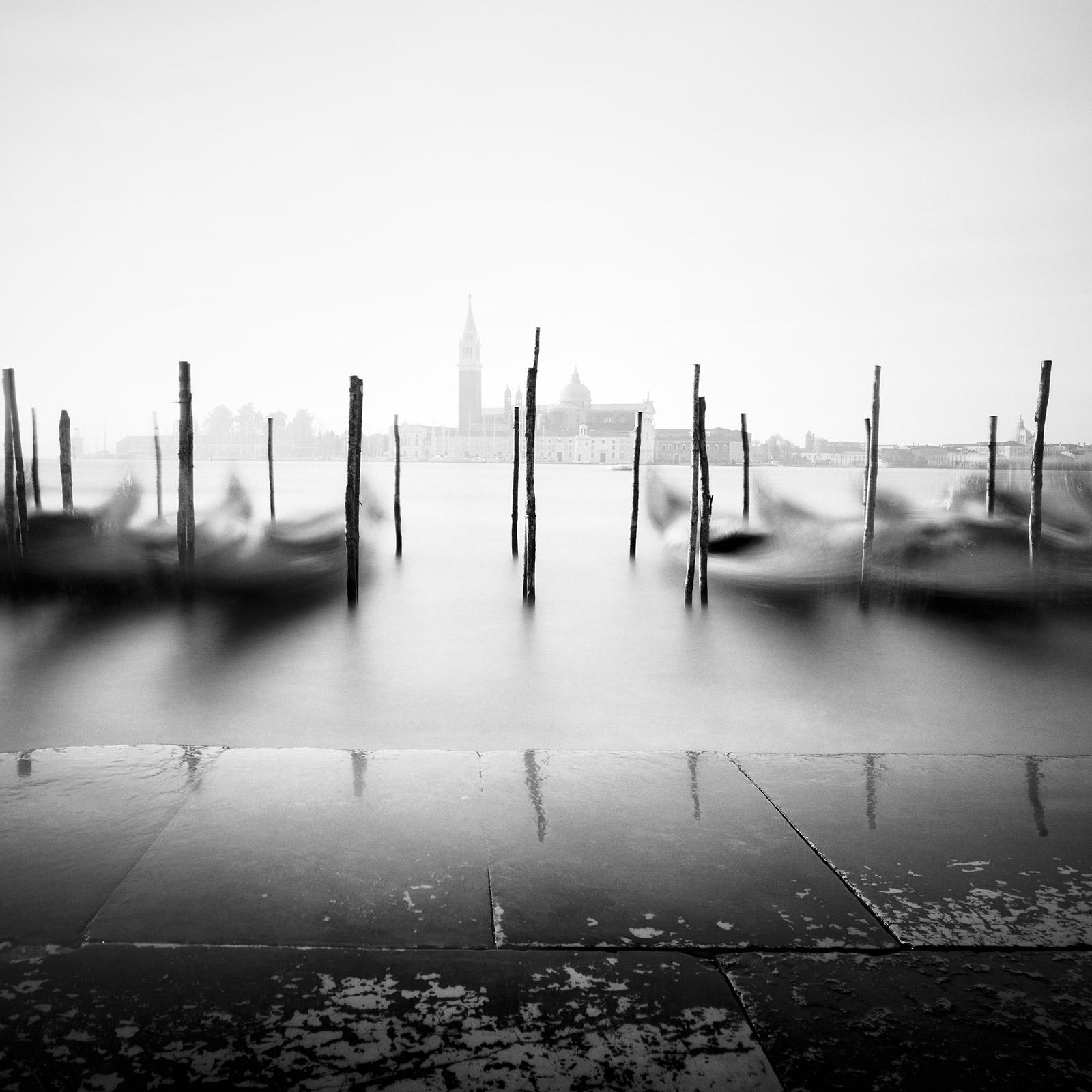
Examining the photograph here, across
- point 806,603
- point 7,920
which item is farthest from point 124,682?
point 806,603

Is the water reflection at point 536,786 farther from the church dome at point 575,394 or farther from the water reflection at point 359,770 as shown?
the church dome at point 575,394

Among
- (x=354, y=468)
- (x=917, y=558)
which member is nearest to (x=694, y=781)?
(x=354, y=468)

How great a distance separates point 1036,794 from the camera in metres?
2.01

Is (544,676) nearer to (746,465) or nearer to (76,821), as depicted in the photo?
(76,821)

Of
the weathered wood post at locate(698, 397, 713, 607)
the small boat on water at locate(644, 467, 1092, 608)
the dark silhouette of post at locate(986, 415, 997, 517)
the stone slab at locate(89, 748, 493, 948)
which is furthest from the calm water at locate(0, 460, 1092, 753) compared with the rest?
the dark silhouette of post at locate(986, 415, 997, 517)

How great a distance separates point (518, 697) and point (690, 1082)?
4.16 m

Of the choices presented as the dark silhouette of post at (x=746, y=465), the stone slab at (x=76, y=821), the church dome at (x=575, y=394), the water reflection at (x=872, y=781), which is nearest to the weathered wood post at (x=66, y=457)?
the dark silhouette of post at (x=746, y=465)

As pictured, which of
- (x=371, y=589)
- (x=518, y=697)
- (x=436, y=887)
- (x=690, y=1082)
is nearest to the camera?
(x=690, y=1082)

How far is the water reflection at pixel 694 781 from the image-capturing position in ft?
6.18

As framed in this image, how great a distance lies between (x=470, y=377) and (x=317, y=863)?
105401 mm

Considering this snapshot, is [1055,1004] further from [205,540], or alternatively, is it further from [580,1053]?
[205,540]

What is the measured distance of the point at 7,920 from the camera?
4.48 ft

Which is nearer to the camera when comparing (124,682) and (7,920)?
(7,920)

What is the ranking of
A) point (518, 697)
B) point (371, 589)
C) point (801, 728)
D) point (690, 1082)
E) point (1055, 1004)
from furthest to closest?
point (371, 589)
point (518, 697)
point (801, 728)
point (1055, 1004)
point (690, 1082)
